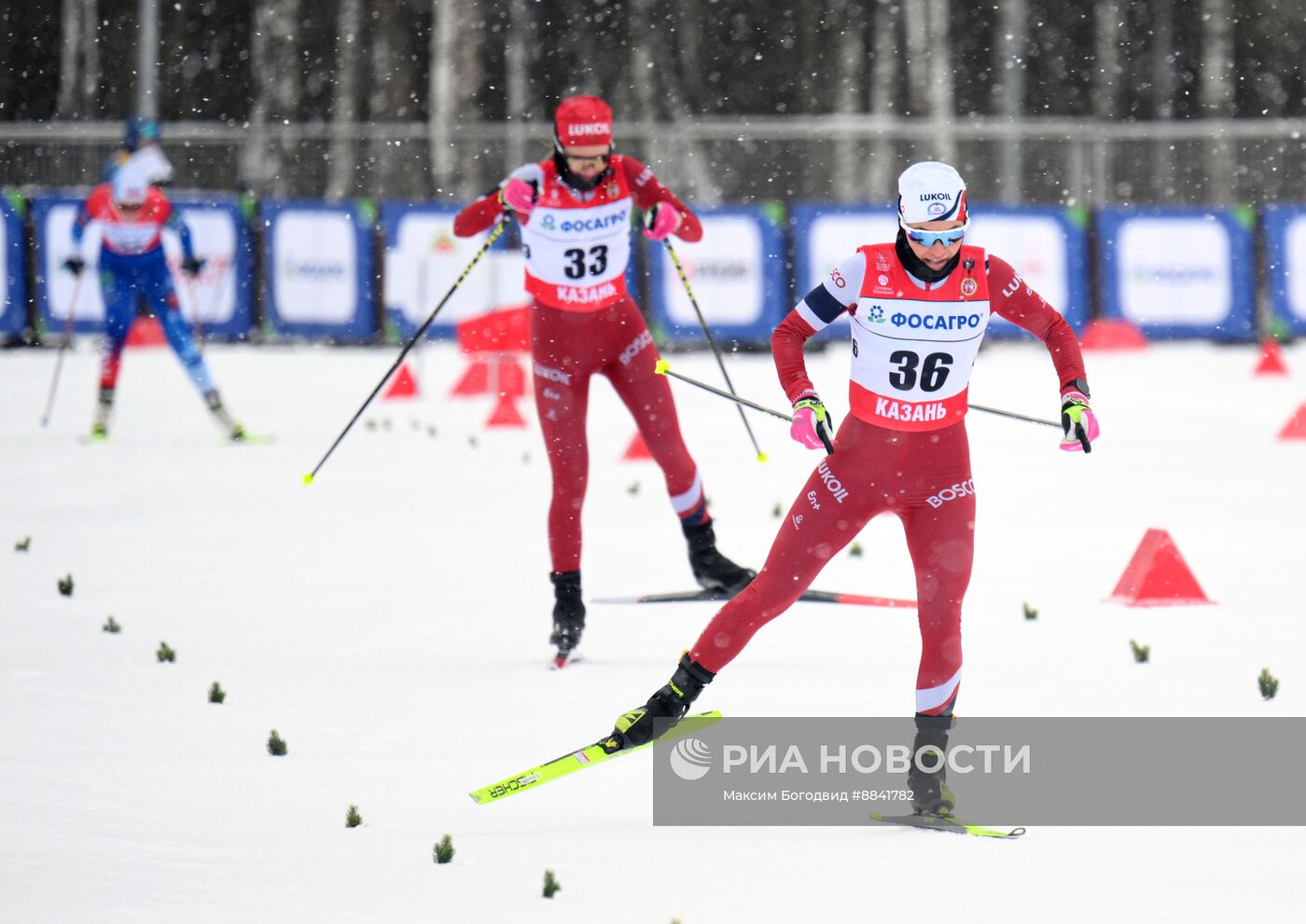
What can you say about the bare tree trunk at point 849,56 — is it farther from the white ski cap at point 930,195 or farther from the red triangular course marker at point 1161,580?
the white ski cap at point 930,195

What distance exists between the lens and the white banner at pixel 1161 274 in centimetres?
2184

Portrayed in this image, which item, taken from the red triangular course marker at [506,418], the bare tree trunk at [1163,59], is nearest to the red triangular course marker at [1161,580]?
the red triangular course marker at [506,418]

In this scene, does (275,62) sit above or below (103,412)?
above

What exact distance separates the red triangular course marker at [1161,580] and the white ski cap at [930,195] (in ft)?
11.8

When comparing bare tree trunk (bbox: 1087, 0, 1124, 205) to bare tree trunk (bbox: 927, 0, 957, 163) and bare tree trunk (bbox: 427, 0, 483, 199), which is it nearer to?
bare tree trunk (bbox: 927, 0, 957, 163)

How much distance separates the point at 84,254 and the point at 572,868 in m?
18.3

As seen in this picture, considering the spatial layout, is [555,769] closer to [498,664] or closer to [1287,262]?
[498,664]

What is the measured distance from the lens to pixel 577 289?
8328 millimetres

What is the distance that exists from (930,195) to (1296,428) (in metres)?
9.62

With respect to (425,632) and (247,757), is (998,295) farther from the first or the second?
(425,632)

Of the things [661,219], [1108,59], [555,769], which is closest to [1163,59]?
[1108,59]

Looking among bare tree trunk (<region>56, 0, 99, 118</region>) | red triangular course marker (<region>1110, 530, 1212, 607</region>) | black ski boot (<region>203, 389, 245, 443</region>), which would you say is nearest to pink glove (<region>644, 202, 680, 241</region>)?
red triangular course marker (<region>1110, 530, 1212, 607</region>)

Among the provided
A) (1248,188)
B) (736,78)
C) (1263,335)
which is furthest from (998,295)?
(736,78)

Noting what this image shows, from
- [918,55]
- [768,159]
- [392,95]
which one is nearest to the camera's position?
[768,159]
